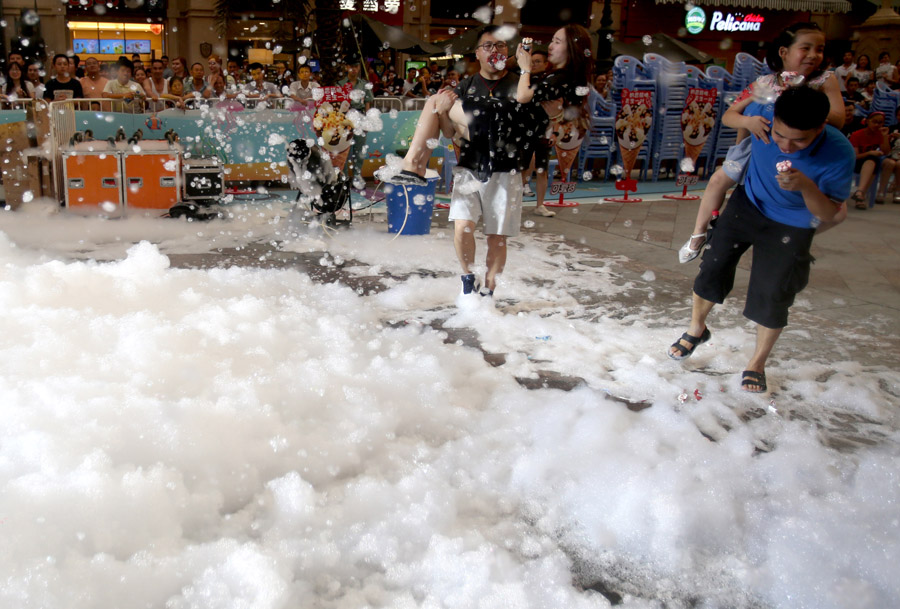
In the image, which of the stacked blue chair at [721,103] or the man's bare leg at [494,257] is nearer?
the man's bare leg at [494,257]

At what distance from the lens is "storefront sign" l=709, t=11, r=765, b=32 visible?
26.1m

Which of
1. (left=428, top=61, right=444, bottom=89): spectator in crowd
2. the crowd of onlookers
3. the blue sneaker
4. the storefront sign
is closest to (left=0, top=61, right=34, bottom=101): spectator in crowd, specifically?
the blue sneaker

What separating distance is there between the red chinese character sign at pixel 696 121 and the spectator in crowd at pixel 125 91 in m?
7.67

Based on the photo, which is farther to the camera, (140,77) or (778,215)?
(140,77)

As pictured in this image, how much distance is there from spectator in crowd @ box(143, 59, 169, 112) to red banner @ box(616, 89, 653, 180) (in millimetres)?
6303

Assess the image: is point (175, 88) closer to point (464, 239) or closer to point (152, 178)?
point (152, 178)

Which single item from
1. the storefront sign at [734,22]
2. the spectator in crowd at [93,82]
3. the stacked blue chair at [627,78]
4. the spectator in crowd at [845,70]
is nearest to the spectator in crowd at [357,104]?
the spectator in crowd at [93,82]

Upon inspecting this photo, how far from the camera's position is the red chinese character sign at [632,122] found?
35.4 feet

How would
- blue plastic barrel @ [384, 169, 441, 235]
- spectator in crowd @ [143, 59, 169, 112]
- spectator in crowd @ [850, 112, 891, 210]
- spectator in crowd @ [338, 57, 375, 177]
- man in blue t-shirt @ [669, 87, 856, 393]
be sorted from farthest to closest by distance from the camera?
spectator in crowd @ [850, 112, 891, 210], spectator in crowd @ [143, 59, 169, 112], spectator in crowd @ [338, 57, 375, 177], blue plastic barrel @ [384, 169, 441, 235], man in blue t-shirt @ [669, 87, 856, 393]

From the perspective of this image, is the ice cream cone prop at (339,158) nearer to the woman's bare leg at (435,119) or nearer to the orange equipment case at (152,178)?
the orange equipment case at (152,178)

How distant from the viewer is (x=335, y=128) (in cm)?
747

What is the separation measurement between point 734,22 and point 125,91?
77.1 ft

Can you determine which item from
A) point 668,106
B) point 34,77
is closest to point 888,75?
point 668,106

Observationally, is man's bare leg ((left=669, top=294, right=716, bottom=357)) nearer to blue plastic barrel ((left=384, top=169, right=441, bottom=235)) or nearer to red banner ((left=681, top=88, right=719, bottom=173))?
blue plastic barrel ((left=384, top=169, right=441, bottom=235))
